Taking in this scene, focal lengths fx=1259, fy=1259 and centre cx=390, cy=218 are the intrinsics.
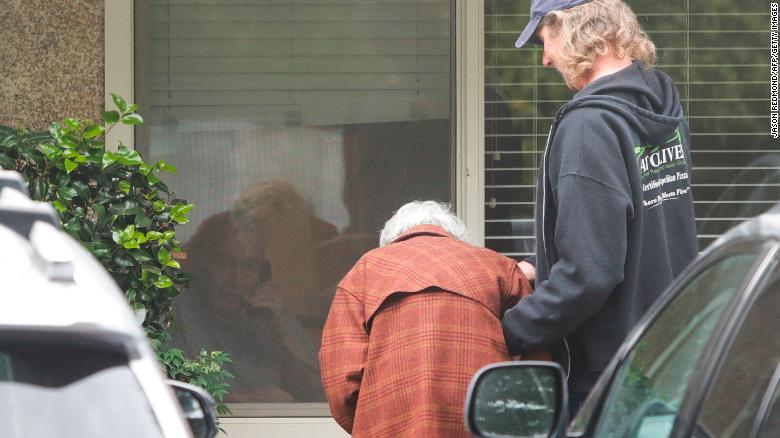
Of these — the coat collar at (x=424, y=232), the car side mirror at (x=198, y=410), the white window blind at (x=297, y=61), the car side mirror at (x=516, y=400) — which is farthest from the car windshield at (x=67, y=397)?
the white window blind at (x=297, y=61)

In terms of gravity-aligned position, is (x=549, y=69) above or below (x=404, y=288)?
above

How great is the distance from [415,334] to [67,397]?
1978 millimetres

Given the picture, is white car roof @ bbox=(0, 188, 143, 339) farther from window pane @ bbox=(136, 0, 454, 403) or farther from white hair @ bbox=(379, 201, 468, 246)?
window pane @ bbox=(136, 0, 454, 403)

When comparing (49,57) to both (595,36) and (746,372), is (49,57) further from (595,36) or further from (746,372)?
(746,372)

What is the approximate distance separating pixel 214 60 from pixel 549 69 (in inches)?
64.9

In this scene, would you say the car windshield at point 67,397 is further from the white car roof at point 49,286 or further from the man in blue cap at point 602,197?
the man in blue cap at point 602,197

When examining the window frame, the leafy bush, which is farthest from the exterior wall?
the leafy bush

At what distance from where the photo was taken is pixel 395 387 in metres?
3.54

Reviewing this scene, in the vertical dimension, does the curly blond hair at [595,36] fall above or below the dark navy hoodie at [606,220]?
above

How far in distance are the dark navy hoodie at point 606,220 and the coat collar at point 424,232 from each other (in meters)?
0.37

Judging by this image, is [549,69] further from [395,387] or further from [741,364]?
[741,364]

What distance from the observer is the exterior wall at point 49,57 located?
5949 mm

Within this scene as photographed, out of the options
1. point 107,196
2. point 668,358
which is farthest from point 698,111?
point 668,358

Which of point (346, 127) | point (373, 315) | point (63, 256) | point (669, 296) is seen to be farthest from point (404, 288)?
point (346, 127)
